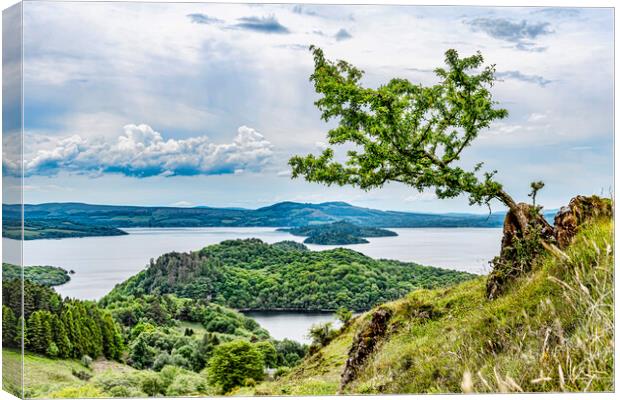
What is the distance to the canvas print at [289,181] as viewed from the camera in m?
8.16

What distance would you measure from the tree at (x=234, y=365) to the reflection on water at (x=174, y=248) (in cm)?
151

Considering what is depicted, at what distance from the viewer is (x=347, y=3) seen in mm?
8531

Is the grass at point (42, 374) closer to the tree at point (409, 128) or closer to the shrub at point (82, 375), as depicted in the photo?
the shrub at point (82, 375)

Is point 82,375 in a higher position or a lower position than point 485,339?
lower

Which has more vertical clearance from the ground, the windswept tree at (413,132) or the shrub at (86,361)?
the windswept tree at (413,132)

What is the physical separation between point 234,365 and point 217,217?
1.99 meters

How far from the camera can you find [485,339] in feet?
23.1

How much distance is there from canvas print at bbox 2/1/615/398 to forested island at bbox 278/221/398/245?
0.04 m

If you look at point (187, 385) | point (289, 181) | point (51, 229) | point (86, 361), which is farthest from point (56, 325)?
point (289, 181)

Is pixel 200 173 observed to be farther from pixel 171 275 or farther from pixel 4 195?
pixel 4 195

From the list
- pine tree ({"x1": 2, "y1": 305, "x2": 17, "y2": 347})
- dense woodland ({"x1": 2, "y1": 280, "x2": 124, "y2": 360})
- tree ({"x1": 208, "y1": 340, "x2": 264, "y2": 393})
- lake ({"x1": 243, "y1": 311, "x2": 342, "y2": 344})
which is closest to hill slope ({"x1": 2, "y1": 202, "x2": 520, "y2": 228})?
dense woodland ({"x1": 2, "y1": 280, "x2": 124, "y2": 360})

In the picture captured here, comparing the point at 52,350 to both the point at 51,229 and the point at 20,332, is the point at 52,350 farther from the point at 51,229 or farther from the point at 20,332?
the point at 51,229

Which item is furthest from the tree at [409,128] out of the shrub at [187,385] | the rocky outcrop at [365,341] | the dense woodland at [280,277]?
the shrub at [187,385]

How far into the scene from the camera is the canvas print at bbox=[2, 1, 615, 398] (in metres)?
8.16
